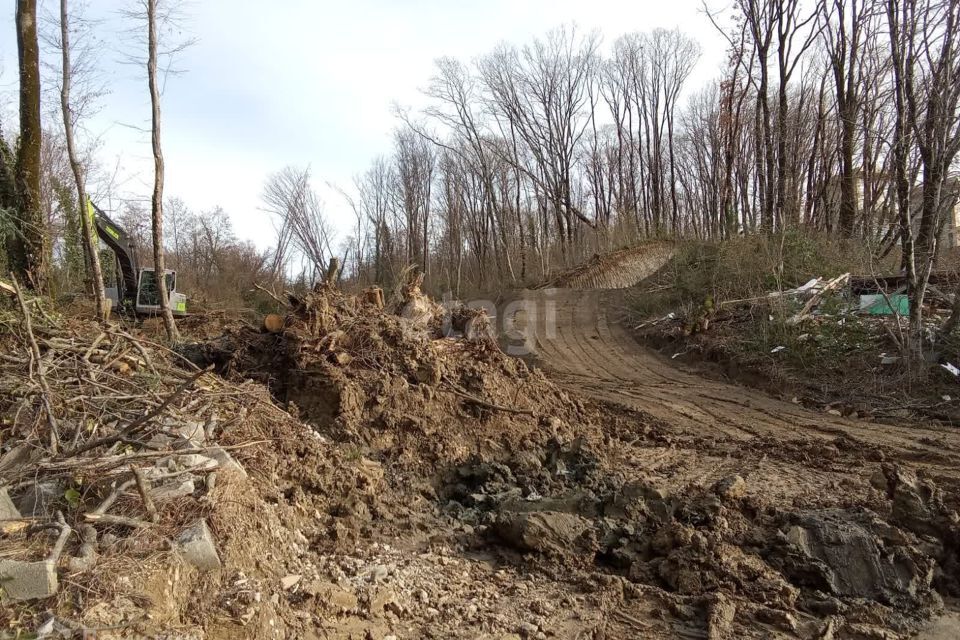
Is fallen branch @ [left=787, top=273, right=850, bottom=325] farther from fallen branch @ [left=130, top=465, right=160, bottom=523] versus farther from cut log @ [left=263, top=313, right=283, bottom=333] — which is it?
fallen branch @ [left=130, top=465, right=160, bottom=523]

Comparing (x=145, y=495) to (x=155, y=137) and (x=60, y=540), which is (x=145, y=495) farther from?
(x=155, y=137)

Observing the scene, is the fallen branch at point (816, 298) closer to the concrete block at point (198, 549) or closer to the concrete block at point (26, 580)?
the concrete block at point (198, 549)

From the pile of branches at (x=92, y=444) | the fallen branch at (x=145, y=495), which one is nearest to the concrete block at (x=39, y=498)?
the pile of branches at (x=92, y=444)

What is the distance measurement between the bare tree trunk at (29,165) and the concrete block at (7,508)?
7.33 m

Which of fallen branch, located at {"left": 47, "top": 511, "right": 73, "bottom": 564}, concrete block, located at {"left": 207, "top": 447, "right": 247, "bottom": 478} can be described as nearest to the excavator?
concrete block, located at {"left": 207, "top": 447, "right": 247, "bottom": 478}

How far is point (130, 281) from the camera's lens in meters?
15.4

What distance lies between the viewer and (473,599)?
3.80m

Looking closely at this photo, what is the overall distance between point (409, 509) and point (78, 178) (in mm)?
11042

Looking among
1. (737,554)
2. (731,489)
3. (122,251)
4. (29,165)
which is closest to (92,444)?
(737,554)

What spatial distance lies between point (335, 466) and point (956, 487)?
596 centimetres

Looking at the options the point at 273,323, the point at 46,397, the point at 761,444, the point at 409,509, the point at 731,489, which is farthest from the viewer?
the point at 273,323

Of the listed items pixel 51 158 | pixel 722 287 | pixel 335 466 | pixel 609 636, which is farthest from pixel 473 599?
pixel 51 158

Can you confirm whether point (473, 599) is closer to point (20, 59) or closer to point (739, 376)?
point (739, 376)

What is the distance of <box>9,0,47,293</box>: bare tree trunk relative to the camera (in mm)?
10172
